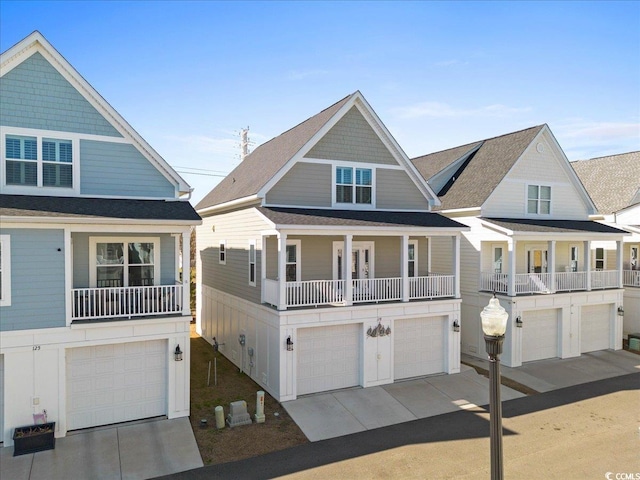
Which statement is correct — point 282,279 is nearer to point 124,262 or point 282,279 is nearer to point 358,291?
point 358,291

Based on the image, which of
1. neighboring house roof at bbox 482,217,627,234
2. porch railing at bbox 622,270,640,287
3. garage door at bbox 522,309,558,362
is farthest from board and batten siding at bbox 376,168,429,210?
porch railing at bbox 622,270,640,287

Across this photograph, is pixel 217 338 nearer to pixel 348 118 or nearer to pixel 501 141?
pixel 348 118

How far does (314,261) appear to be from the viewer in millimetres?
17375

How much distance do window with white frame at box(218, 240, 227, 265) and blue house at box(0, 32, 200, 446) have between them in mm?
5836

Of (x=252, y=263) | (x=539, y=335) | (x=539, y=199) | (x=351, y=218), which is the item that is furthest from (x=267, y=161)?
(x=539, y=335)

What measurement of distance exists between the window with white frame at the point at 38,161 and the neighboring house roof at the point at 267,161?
6.21 metres

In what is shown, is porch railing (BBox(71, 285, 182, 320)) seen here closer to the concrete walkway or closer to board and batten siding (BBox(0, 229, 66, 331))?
board and batten siding (BBox(0, 229, 66, 331))

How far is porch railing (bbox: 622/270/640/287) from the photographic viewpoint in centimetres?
2391

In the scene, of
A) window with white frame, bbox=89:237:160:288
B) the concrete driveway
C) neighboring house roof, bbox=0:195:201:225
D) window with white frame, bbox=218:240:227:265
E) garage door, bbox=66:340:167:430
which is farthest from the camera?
window with white frame, bbox=218:240:227:265

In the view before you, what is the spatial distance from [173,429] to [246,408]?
218cm

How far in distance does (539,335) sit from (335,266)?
33.0 ft

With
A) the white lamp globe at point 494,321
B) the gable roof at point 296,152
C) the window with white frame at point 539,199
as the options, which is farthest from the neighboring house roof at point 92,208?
the window with white frame at point 539,199

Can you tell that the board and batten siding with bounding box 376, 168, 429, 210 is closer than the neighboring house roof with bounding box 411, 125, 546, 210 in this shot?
Yes

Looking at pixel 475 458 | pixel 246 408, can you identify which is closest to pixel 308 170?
pixel 246 408
